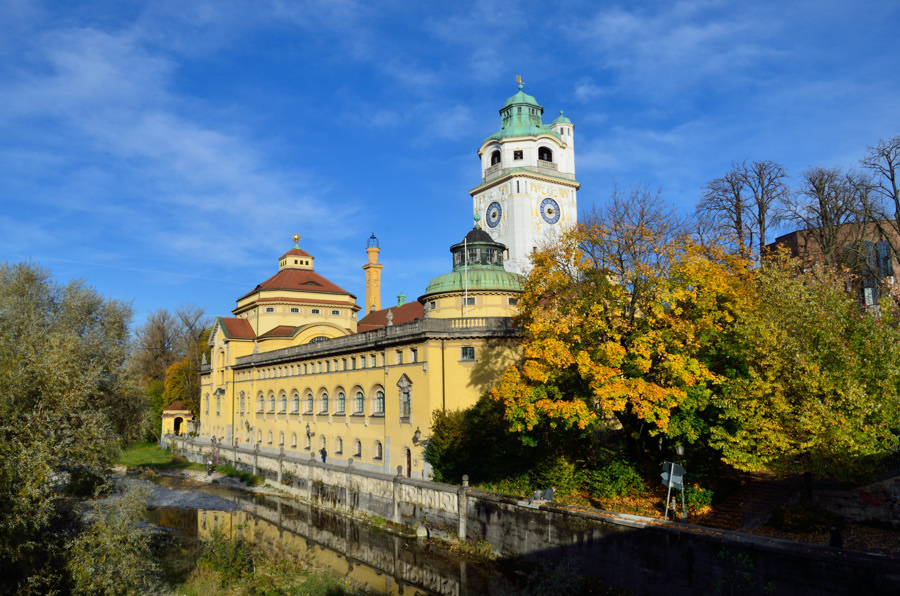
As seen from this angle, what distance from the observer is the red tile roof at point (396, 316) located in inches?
2200

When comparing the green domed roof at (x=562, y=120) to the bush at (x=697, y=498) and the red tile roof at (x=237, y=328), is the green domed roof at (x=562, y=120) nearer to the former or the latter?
the red tile roof at (x=237, y=328)

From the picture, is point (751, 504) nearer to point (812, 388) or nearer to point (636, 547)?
point (636, 547)

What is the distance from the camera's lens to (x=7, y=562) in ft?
48.8

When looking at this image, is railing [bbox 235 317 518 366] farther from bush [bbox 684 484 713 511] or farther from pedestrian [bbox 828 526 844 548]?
pedestrian [bbox 828 526 844 548]

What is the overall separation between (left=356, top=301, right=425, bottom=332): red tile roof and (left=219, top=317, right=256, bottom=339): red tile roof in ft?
31.9

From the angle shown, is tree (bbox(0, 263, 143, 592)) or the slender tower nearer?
tree (bbox(0, 263, 143, 592))

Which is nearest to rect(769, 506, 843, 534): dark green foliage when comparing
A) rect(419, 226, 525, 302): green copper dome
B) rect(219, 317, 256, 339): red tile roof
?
rect(419, 226, 525, 302): green copper dome

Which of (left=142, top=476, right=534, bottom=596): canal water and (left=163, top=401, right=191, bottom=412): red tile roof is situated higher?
(left=163, top=401, right=191, bottom=412): red tile roof

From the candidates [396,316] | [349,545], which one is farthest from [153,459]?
[349,545]

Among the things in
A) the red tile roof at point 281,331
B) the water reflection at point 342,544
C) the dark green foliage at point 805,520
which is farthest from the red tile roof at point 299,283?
the dark green foliage at point 805,520

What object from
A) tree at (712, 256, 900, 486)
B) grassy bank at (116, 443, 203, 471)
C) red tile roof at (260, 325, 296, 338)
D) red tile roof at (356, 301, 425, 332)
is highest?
red tile roof at (356, 301, 425, 332)

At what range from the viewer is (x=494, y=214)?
60469mm

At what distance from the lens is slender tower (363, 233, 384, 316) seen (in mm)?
75375

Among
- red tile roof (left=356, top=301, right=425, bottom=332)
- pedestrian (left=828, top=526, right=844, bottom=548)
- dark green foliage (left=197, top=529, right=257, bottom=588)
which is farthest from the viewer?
red tile roof (left=356, top=301, right=425, bottom=332)
